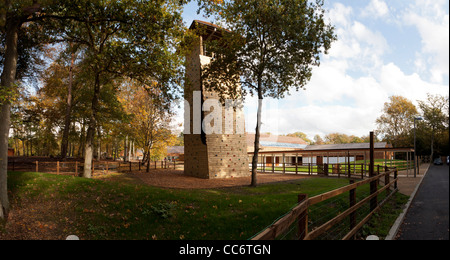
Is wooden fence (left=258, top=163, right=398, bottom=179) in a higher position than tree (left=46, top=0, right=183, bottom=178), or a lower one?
lower

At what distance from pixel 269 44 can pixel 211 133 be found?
25.0ft

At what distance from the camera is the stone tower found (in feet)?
61.5

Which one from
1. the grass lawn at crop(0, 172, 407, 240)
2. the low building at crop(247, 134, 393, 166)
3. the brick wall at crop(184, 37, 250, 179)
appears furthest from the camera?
the low building at crop(247, 134, 393, 166)

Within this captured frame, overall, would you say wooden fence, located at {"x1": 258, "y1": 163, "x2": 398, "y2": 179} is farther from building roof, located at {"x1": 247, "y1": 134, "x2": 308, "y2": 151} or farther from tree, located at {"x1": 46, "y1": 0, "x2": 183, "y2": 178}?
building roof, located at {"x1": 247, "y1": 134, "x2": 308, "y2": 151}

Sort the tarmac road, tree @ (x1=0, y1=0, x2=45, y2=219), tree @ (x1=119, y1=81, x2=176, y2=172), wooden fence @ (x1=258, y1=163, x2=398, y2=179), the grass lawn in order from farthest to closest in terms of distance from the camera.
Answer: tree @ (x1=119, y1=81, x2=176, y2=172), wooden fence @ (x1=258, y1=163, x2=398, y2=179), tree @ (x1=0, y1=0, x2=45, y2=219), the grass lawn, the tarmac road

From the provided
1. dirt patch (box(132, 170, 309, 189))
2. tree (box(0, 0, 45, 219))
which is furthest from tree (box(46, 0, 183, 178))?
dirt patch (box(132, 170, 309, 189))

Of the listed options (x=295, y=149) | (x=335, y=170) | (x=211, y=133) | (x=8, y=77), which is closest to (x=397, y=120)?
(x=295, y=149)

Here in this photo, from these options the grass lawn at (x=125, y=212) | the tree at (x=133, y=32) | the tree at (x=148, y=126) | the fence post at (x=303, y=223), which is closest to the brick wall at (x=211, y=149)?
the tree at (x=148, y=126)

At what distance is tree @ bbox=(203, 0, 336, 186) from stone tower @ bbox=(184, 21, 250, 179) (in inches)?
120

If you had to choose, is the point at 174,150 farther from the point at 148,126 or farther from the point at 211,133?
the point at 211,133

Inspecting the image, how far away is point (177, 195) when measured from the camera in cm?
1008

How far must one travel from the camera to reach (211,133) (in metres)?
18.8

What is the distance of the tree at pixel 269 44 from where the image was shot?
13.5m
